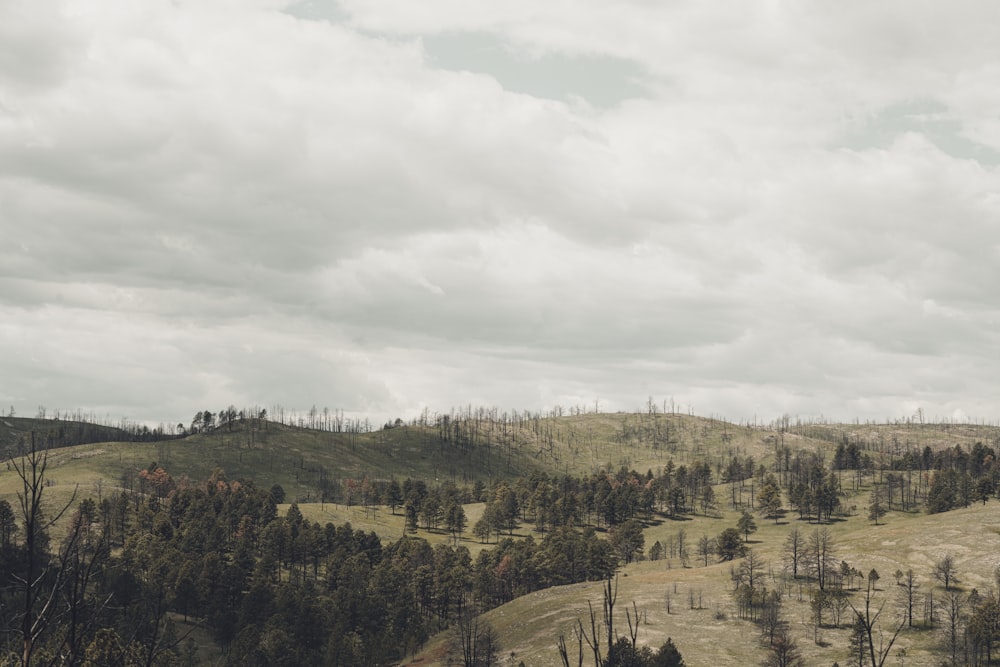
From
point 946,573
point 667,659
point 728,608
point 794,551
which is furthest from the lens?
point 794,551

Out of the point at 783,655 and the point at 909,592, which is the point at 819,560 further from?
the point at 783,655

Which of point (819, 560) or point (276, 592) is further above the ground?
point (819, 560)

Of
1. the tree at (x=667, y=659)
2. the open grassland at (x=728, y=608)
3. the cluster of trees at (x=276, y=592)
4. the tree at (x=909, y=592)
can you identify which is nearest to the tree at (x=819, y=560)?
the open grassland at (x=728, y=608)

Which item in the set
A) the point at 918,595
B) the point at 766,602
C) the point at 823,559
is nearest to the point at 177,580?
the point at 766,602

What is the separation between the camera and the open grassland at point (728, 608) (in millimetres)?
131750

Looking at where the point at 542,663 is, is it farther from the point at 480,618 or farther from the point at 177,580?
the point at 177,580

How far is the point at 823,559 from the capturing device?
172500 millimetres

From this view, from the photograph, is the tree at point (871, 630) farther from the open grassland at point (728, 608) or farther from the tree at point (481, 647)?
the tree at point (481, 647)

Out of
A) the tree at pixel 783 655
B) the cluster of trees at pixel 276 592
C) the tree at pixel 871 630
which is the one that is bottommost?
the cluster of trees at pixel 276 592

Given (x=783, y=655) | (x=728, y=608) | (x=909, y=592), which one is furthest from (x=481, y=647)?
(x=909, y=592)

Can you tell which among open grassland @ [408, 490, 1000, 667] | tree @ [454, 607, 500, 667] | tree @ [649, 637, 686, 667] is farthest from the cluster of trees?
tree @ [649, 637, 686, 667]

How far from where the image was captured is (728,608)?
518ft

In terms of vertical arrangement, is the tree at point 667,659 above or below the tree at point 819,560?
below

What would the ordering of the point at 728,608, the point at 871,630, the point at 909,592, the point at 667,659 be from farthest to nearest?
the point at 728,608, the point at 909,592, the point at 667,659, the point at 871,630
